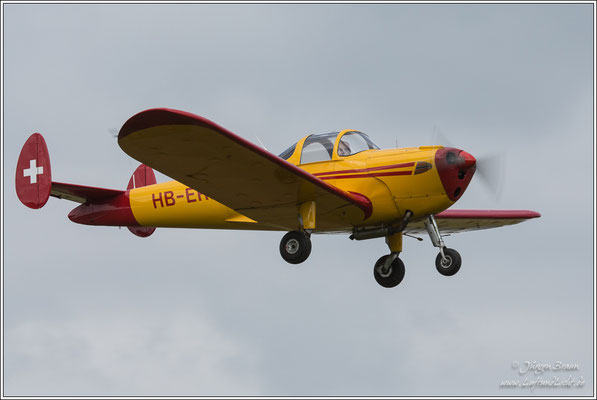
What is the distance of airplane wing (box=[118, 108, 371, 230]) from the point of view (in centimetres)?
1273

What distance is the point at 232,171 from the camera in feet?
46.6

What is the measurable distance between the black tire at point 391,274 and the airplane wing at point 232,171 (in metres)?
1.07

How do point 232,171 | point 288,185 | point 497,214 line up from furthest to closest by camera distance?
1. point 497,214
2. point 288,185
3. point 232,171

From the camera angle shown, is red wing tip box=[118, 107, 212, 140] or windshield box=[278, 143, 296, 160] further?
windshield box=[278, 143, 296, 160]

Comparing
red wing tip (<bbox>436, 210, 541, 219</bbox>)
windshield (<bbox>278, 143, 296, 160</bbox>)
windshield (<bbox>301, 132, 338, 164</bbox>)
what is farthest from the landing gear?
red wing tip (<bbox>436, 210, 541, 219</bbox>)

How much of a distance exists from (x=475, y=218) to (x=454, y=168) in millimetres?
3632

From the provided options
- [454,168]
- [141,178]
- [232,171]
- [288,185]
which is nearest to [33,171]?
[141,178]

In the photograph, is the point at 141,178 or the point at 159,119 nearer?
the point at 159,119

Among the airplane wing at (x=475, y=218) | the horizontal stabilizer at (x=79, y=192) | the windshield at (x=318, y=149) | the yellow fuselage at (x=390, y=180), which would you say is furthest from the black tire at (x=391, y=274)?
the horizontal stabilizer at (x=79, y=192)

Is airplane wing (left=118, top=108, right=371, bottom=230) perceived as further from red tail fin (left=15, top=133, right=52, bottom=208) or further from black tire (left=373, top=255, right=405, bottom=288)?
red tail fin (left=15, top=133, right=52, bottom=208)

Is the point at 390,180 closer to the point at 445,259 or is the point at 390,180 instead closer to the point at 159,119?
the point at 445,259

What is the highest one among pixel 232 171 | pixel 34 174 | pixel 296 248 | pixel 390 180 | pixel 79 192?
pixel 34 174

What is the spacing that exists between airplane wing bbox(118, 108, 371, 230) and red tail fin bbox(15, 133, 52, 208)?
9.50ft

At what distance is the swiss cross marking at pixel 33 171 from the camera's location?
1605 cm
